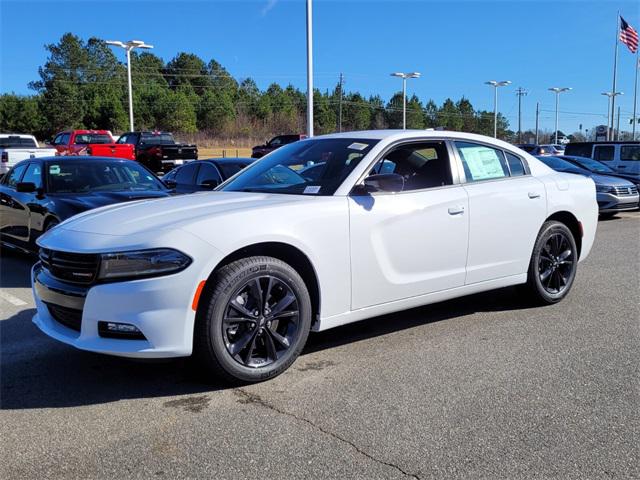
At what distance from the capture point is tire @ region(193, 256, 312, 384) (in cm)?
358

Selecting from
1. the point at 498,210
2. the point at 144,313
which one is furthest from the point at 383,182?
the point at 144,313

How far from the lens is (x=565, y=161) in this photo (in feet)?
50.0

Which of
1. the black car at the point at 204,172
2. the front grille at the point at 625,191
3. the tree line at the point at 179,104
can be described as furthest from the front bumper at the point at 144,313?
the tree line at the point at 179,104

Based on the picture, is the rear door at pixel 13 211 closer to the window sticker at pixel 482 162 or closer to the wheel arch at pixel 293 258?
the wheel arch at pixel 293 258

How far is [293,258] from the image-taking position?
4035 mm

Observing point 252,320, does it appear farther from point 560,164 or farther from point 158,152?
point 158,152

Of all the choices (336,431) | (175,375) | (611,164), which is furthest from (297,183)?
(611,164)

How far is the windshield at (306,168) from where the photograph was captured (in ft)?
14.7

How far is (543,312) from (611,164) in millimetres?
13743

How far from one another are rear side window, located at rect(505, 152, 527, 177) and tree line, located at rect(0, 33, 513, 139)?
64.9 m

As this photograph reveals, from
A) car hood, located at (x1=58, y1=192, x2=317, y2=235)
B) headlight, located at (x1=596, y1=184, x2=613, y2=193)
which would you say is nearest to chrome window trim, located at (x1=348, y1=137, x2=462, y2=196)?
car hood, located at (x1=58, y1=192, x2=317, y2=235)

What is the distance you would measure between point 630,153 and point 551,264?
1355 centimetres

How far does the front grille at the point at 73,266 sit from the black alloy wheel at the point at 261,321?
32.3 inches

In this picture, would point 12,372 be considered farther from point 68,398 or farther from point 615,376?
point 615,376
